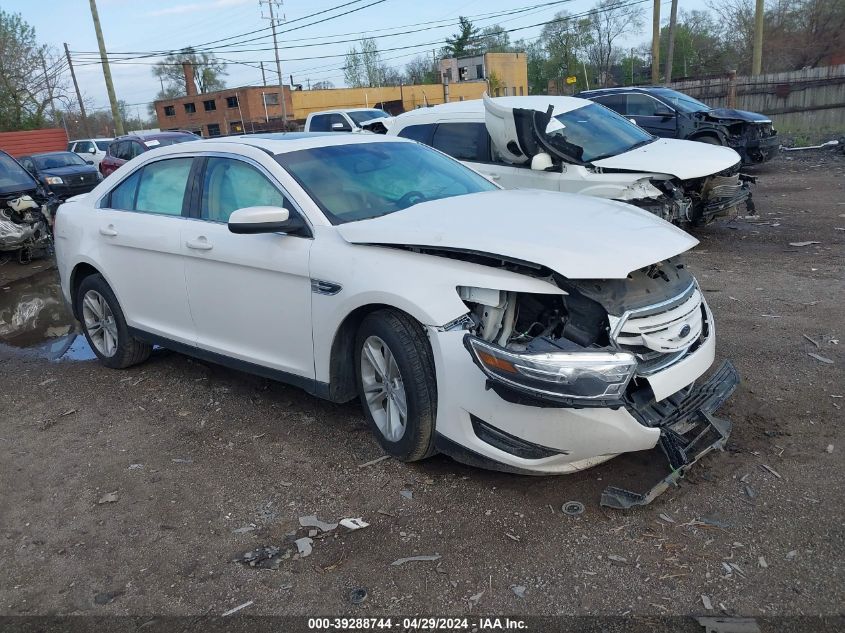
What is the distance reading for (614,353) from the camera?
3018mm

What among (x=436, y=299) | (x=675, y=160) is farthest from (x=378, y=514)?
(x=675, y=160)

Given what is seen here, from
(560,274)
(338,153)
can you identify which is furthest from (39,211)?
(560,274)

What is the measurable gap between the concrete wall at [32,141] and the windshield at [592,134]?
34.8m

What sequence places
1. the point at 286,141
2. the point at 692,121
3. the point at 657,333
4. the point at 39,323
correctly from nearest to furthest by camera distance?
1. the point at 657,333
2. the point at 286,141
3. the point at 39,323
4. the point at 692,121

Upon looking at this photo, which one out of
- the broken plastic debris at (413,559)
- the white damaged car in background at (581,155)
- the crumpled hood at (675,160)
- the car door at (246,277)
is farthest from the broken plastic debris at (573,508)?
the crumpled hood at (675,160)

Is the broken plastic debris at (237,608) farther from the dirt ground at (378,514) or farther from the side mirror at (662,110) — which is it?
the side mirror at (662,110)

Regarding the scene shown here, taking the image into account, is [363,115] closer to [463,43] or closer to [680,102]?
[680,102]

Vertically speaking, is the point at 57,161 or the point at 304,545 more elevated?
the point at 57,161

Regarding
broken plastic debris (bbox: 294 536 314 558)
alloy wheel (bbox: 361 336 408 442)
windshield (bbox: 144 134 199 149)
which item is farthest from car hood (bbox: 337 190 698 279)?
windshield (bbox: 144 134 199 149)

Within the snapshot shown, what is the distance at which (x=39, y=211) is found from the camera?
11.7m

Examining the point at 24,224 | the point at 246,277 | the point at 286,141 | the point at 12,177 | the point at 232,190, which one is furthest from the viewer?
the point at 12,177

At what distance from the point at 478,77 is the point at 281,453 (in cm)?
6849

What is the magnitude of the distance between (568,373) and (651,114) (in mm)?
12744

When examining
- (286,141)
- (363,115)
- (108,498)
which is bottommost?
(108,498)
